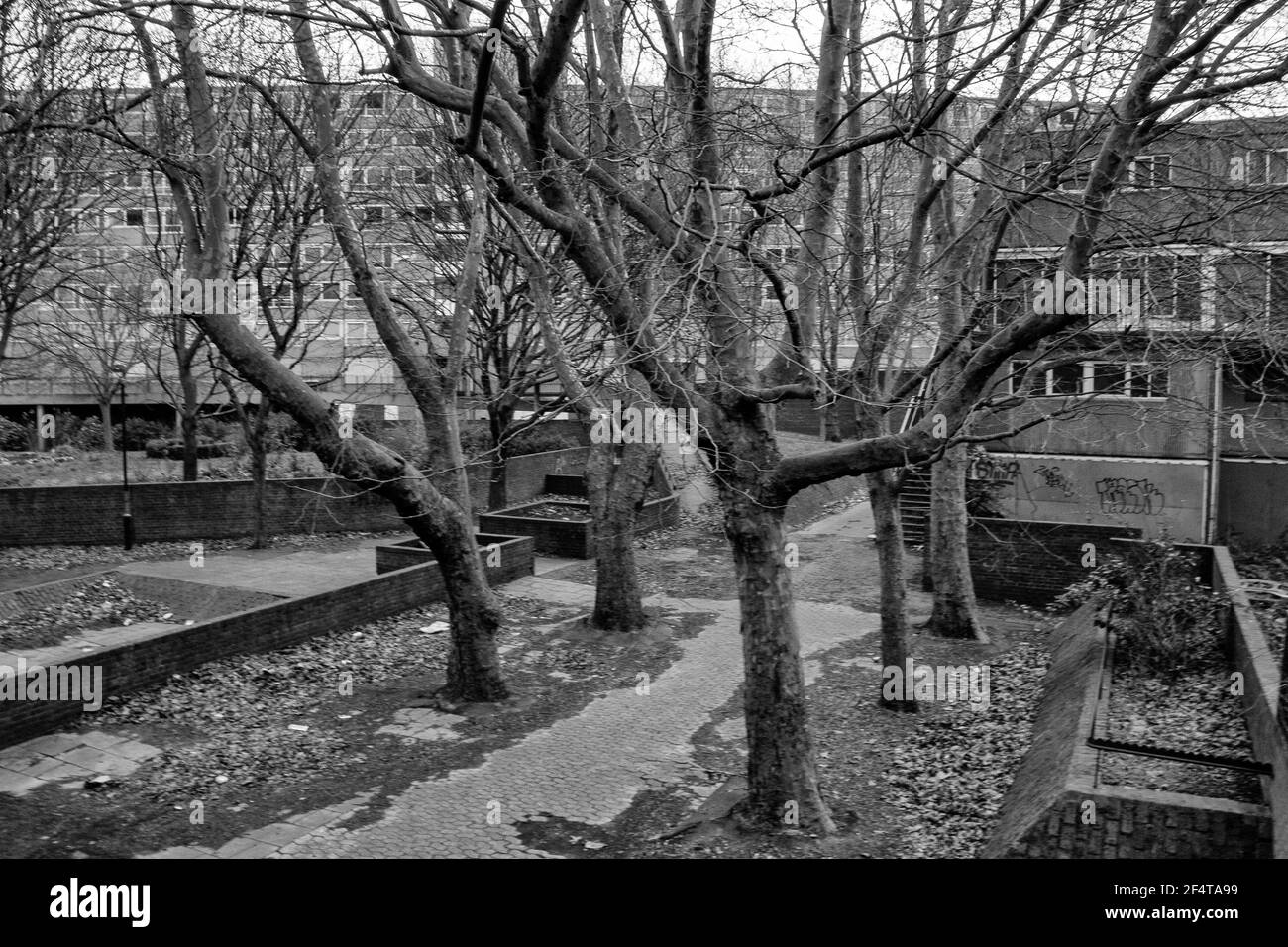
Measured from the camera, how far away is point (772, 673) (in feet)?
28.1

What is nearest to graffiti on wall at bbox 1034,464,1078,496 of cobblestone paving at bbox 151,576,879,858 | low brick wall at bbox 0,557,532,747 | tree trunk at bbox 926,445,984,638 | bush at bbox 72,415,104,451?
tree trunk at bbox 926,445,984,638

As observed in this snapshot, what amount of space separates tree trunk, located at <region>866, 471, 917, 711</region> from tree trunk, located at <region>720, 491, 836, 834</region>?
4263mm

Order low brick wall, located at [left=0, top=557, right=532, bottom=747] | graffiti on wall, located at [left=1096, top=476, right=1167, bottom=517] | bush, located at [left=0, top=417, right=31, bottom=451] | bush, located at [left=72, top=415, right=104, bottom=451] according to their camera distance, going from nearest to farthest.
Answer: low brick wall, located at [left=0, top=557, right=532, bottom=747] < graffiti on wall, located at [left=1096, top=476, right=1167, bottom=517] < bush, located at [left=0, top=417, right=31, bottom=451] < bush, located at [left=72, top=415, right=104, bottom=451]

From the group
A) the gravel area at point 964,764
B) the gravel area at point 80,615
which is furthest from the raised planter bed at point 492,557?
the gravel area at point 964,764

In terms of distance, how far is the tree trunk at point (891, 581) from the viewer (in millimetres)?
12555

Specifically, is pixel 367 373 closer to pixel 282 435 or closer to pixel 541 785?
pixel 282 435

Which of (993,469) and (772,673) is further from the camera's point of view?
(993,469)

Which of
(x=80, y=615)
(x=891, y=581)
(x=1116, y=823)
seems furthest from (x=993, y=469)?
(x=80, y=615)

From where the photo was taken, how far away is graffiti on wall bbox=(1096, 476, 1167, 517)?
21.0 m

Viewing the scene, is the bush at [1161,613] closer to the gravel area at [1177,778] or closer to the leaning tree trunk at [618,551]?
the gravel area at [1177,778]

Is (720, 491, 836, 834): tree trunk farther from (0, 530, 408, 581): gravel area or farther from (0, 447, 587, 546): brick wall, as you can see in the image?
(0, 530, 408, 581): gravel area

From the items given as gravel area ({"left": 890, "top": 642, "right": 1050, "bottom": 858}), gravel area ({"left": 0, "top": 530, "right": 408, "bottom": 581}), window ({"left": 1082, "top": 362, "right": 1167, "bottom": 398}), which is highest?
window ({"left": 1082, "top": 362, "right": 1167, "bottom": 398})

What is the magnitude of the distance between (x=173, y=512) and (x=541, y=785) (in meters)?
15.5
